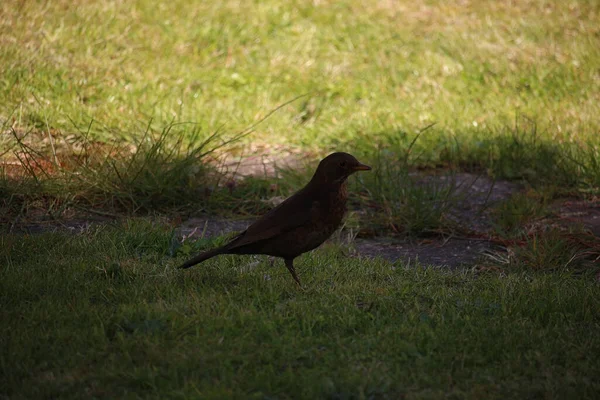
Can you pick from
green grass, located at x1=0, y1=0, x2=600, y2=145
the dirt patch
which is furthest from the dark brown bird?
green grass, located at x1=0, y1=0, x2=600, y2=145

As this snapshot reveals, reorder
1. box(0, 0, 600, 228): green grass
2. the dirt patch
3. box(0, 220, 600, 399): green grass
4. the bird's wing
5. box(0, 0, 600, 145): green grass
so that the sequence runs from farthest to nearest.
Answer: box(0, 0, 600, 145): green grass, box(0, 0, 600, 228): green grass, the dirt patch, the bird's wing, box(0, 220, 600, 399): green grass

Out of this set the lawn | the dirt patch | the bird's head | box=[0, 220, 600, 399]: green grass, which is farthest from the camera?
the dirt patch

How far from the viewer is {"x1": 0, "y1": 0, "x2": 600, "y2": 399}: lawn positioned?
3551 millimetres

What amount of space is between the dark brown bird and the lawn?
25 centimetres

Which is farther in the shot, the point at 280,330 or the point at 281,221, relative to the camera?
the point at 281,221

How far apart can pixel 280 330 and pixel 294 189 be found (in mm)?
2664

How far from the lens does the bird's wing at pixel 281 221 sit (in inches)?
169

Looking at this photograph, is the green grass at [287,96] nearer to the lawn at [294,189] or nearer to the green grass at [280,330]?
the lawn at [294,189]

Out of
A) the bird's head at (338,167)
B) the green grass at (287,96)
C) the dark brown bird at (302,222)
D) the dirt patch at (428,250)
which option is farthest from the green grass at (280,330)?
the green grass at (287,96)

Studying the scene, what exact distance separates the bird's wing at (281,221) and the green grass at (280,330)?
0.30m

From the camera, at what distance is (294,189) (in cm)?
644

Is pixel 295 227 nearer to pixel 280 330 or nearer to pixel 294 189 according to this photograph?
pixel 280 330

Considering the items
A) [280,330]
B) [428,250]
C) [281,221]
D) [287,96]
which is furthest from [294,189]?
[280,330]

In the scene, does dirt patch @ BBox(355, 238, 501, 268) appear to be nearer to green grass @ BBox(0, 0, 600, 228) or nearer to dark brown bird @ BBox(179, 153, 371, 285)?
green grass @ BBox(0, 0, 600, 228)
